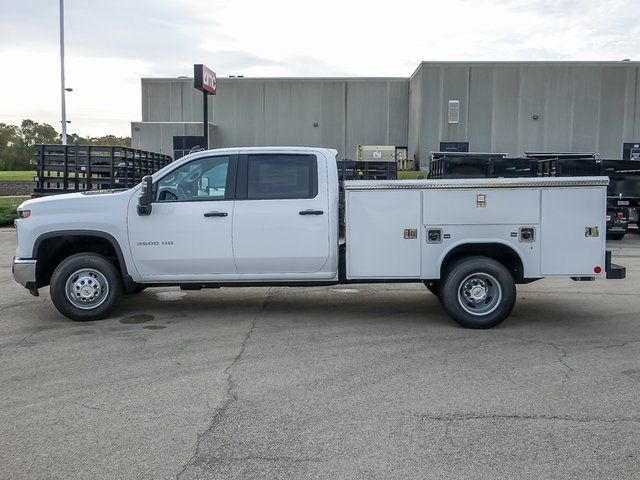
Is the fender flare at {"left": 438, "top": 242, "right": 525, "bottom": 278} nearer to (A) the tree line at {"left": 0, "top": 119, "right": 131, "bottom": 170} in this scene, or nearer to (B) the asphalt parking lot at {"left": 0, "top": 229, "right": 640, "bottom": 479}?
(B) the asphalt parking lot at {"left": 0, "top": 229, "right": 640, "bottom": 479}

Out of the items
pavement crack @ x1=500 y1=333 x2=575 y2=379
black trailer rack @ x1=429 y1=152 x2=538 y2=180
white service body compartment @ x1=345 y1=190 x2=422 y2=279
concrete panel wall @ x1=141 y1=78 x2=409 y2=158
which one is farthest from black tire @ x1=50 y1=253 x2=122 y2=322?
concrete panel wall @ x1=141 y1=78 x2=409 y2=158

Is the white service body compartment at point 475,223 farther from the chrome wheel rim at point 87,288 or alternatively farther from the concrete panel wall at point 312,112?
the concrete panel wall at point 312,112

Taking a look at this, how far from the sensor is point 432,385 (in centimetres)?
535

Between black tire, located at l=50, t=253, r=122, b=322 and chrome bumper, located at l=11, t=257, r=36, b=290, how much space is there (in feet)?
0.75

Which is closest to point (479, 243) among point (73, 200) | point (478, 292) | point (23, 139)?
point (478, 292)

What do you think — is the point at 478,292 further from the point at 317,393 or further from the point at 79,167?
the point at 79,167

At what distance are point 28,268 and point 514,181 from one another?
5.68 metres

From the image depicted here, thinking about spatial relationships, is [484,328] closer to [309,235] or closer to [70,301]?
[309,235]

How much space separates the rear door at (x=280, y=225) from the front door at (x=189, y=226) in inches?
6.0

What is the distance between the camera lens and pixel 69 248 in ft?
25.7

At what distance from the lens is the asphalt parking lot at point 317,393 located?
13.0 ft

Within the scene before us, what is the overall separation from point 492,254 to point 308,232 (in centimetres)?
219

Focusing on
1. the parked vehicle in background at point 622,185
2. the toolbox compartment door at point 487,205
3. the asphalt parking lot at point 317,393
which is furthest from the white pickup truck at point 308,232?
the parked vehicle in background at point 622,185

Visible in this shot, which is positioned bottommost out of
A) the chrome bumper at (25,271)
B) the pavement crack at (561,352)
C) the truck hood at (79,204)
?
the pavement crack at (561,352)
